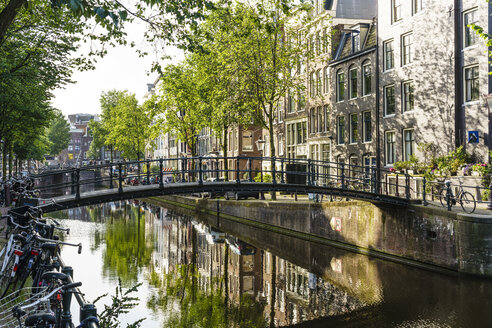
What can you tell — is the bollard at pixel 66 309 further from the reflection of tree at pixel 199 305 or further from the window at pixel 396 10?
the window at pixel 396 10

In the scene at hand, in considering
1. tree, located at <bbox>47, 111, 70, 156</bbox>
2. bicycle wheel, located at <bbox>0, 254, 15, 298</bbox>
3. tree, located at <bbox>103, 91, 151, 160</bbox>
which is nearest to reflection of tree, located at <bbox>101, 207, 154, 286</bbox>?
bicycle wheel, located at <bbox>0, 254, 15, 298</bbox>

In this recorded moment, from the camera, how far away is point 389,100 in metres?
29.9

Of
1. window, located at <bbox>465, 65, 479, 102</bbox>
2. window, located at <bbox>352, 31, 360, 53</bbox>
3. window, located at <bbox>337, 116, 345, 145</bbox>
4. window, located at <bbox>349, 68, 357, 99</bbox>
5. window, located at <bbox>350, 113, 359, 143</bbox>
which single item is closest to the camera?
window, located at <bbox>465, 65, 479, 102</bbox>

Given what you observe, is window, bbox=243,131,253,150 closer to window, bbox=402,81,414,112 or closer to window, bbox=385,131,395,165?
window, bbox=385,131,395,165

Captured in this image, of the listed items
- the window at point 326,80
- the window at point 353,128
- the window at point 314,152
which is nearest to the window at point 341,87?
the window at point 326,80

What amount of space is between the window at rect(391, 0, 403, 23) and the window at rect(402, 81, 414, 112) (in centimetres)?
402

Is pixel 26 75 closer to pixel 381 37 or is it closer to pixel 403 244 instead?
pixel 403 244

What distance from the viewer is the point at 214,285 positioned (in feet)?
53.2

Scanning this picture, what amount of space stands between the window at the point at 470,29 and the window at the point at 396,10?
18.4 feet

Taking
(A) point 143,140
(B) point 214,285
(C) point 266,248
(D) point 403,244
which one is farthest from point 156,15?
(A) point 143,140

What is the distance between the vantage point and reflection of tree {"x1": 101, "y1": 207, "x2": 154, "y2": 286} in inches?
701

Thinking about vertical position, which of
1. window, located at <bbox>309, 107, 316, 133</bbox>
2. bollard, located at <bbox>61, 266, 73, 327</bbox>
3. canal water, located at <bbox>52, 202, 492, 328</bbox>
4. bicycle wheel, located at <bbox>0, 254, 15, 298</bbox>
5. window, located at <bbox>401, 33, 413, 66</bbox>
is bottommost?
canal water, located at <bbox>52, 202, 492, 328</bbox>

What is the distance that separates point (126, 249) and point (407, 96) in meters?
17.4

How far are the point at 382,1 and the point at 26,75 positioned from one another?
68.8 ft
